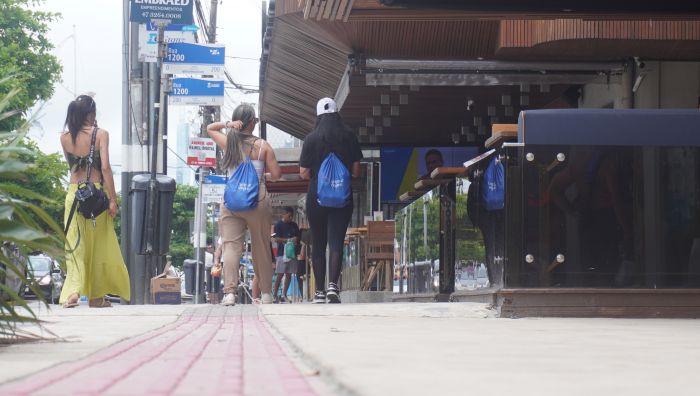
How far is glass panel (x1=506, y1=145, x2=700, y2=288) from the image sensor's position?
8930 mm

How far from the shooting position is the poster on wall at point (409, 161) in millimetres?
20766

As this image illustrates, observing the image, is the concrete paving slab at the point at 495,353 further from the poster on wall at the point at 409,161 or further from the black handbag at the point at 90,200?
the poster on wall at the point at 409,161

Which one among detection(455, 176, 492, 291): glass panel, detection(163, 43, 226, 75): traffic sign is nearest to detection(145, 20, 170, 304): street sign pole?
detection(163, 43, 226, 75): traffic sign

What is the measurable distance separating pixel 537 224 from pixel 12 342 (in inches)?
165

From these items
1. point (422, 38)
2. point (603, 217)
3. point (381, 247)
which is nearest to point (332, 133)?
point (422, 38)

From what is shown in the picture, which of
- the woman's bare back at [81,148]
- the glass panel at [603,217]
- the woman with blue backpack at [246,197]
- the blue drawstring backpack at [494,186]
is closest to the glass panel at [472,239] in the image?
the blue drawstring backpack at [494,186]

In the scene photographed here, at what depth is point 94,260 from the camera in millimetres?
10852

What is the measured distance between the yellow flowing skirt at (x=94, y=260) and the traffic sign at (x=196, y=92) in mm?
8793

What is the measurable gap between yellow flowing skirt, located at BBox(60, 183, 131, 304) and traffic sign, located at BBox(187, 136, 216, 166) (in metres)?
18.0

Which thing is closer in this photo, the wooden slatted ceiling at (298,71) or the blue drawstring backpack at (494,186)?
the blue drawstring backpack at (494,186)

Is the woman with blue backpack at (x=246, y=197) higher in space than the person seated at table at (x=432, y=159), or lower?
lower

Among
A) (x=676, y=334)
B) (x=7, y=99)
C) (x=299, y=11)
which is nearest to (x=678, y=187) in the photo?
(x=676, y=334)

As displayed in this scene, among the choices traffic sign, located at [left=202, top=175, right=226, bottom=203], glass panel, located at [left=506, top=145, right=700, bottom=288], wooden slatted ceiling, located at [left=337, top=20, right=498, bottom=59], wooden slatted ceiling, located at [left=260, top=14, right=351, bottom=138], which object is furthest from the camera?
traffic sign, located at [left=202, top=175, right=226, bottom=203]

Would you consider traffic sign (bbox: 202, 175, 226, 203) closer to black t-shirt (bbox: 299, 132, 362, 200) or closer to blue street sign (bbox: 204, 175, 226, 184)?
blue street sign (bbox: 204, 175, 226, 184)
